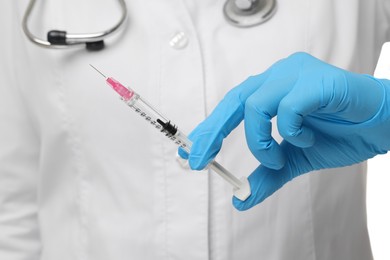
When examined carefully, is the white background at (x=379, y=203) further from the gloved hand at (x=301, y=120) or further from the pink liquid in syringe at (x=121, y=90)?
the pink liquid in syringe at (x=121, y=90)

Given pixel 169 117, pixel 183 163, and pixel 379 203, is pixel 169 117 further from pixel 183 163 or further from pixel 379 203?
pixel 379 203

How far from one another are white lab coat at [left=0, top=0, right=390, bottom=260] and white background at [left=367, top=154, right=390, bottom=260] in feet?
1.04

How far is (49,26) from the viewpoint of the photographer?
0.98 meters

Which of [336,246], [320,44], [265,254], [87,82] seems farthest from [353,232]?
[87,82]

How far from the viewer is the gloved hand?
77 centimetres

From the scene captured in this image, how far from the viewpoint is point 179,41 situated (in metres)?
0.94

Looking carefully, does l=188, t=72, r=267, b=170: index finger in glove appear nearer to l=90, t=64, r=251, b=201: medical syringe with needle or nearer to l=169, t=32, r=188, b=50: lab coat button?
l=90, t=64, r=251, b=201: medical syringe with needle

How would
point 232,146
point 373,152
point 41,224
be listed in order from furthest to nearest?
1. point 41,224
2. point 232,146
3. point 373,152

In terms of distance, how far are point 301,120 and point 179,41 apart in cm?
23

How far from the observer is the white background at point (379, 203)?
1330mm

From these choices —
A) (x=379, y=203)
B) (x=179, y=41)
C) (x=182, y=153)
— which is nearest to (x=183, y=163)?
(x=182, y=153)

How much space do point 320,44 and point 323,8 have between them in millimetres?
47

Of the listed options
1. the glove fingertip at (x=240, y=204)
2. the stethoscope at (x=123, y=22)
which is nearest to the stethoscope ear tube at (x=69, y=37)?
the stethoscope at (x=123, y=22)

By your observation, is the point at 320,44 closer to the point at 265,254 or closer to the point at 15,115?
the point at 265,254
